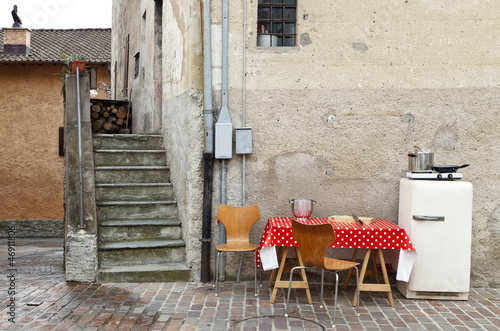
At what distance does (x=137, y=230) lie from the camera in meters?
6.43

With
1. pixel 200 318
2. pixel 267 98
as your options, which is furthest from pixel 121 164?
pixel 200 318

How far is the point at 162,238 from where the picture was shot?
255 inches

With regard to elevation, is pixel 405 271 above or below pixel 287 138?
below

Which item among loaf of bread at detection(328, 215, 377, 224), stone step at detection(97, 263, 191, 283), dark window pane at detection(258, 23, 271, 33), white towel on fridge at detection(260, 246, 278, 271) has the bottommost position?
stone step at detection(97, 263, 191, 283)

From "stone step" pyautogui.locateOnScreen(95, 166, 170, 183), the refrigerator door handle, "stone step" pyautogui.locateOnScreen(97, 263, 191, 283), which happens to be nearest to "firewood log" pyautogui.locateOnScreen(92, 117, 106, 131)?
"stone step" pyautogui.locateOnScreen(95, 166, 170, 183)

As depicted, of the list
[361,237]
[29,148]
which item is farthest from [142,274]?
[29,148]

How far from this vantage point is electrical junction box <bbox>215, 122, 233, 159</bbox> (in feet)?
19.1

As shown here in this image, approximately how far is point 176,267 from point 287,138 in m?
1.96

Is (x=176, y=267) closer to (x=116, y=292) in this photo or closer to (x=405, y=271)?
(x=116, y=292)

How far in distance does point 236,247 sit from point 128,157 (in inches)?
104

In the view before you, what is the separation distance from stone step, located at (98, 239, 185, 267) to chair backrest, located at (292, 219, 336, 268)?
1.96 m

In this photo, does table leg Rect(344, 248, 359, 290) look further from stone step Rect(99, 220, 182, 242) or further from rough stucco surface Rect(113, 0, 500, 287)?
stone step Rect(99, 220, 182, 242)

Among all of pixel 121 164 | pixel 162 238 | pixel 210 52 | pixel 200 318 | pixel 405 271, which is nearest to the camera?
pixel 200 318

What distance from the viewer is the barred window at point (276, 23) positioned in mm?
6119
